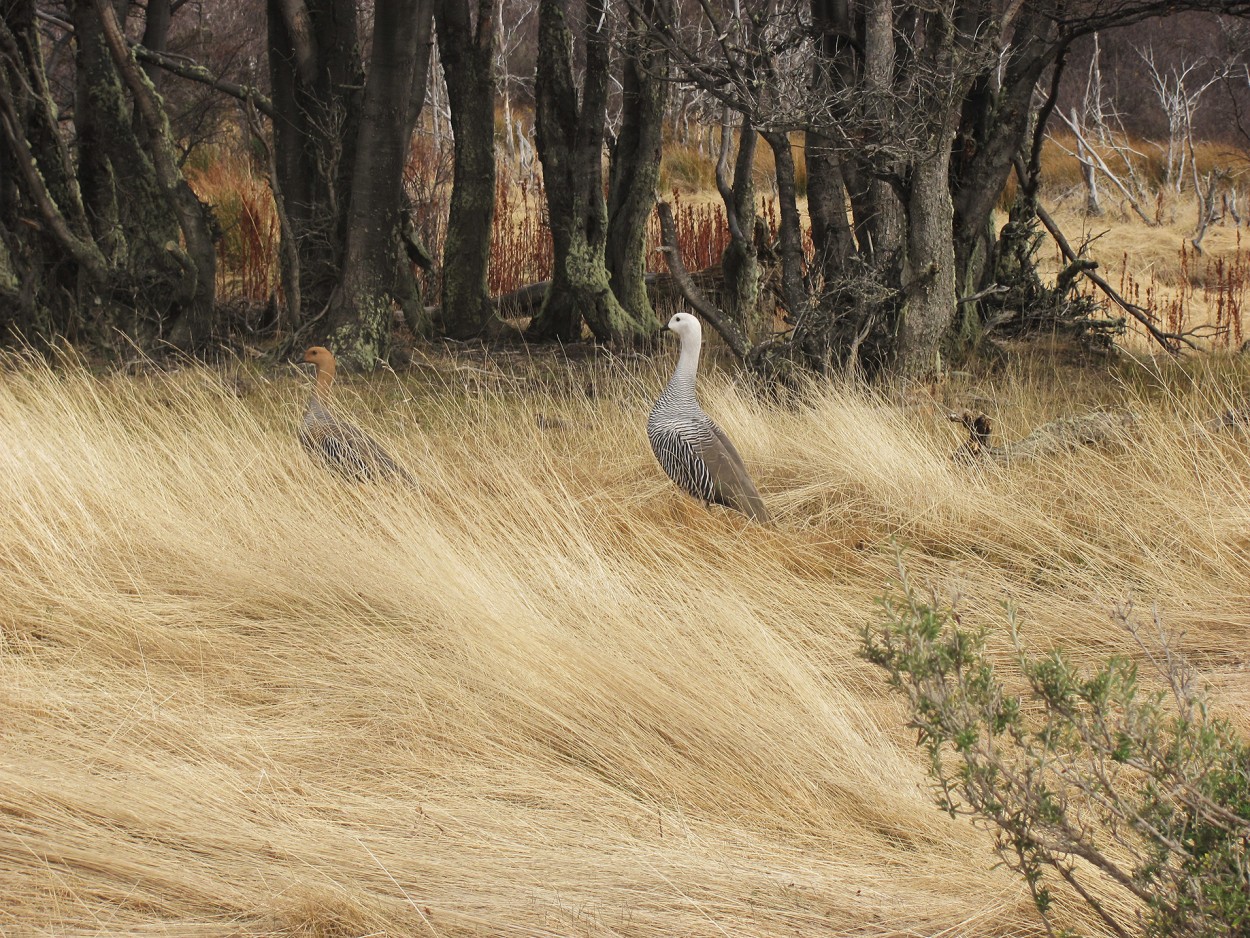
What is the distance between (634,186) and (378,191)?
2021 millimetres

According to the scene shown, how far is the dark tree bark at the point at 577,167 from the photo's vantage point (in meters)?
8.66

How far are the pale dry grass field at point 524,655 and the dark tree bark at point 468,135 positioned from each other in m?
2.95

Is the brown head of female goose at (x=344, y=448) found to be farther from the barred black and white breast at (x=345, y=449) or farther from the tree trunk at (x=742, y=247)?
the tree trunk at (x=742, y=247)

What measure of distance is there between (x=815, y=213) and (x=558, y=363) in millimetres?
1976

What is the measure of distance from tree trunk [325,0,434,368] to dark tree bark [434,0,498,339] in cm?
84

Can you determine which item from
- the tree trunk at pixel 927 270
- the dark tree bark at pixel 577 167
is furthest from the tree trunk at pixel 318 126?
the tree trunk at pixel 927 270

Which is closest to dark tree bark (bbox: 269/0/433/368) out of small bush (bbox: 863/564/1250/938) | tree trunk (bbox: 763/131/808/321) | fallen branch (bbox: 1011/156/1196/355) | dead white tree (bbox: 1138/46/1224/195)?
tree trunk (bbox: 763/131/808/321)

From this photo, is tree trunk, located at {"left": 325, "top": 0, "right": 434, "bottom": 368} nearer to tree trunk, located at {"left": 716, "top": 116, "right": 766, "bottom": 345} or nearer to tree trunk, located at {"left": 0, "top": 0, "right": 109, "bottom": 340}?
tree trunk, located at {"left": 0, "top": 0, "right": 109, "bottom": 340}

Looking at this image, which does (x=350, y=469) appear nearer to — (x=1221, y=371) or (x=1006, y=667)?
(x=1006, y=667)

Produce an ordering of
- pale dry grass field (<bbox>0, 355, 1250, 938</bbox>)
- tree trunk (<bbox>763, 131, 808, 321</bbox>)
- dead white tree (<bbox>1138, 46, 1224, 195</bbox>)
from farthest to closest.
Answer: dead white tree (<bbox>1138, 46, 1224, 195</bbox>), tree trunk (<bbox>763, 131, 808, 321</bbox>), pale dry grass field (<bbox>0, 355, 1250, 938</bbox>)

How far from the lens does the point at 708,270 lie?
10156 mm

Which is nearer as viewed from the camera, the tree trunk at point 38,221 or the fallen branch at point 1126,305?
the fallen branch at point 1126,305

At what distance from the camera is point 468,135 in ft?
29.0

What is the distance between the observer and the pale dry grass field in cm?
264
